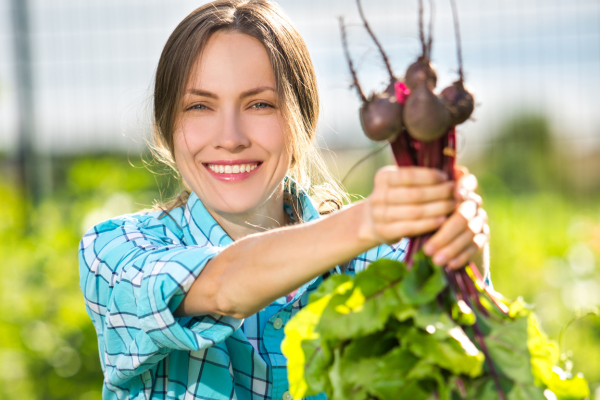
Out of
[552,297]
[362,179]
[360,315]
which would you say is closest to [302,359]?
[360,315]

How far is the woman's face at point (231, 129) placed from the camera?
1707 millimetres

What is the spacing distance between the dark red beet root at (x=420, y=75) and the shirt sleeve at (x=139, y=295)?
61 cm

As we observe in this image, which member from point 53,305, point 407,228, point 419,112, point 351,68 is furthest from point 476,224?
point 53,305

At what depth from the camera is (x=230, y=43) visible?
174 centimetres

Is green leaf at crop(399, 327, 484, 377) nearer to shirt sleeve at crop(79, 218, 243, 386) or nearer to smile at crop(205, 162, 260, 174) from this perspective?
shirt sleeve at crop(79, 218, 243, 386)

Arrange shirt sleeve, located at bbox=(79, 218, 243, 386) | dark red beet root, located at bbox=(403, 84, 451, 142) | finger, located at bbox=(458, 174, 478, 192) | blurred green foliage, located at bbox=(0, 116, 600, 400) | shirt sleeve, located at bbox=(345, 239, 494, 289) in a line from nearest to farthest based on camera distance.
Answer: dark red beet root, located at bbox=(403, 84, 451, 142) → finger, located at bbox=(458, 174, 478, 192) → shirt sleeve, located at bbox=(79, 218, 243, 386) → shirt sleeve, located at bbox=(345, 239, 494, 289) → blurred green foliage, located at bbox=(0, 116, 600, 400)

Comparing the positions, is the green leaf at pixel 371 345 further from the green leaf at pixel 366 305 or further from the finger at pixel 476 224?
the finger at pixel 476 224

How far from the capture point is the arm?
36.2 inches

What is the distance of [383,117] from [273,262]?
371mm

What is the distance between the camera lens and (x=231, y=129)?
5.59 feet

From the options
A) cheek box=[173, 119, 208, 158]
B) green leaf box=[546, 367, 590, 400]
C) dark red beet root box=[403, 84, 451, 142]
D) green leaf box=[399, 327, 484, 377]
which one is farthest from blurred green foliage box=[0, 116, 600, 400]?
dark red beet root box=[403, 84, 451, 142]

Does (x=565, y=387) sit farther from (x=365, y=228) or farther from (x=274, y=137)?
(x=274, y=137)

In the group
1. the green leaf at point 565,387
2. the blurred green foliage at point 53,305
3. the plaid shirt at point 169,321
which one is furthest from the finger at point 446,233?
the blurred green foliage at point 53,305

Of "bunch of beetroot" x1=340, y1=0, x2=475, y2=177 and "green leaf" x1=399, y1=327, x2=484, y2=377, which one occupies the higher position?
"bunch of beetroot" x1=340, y1=0, x2=475, y2=177
